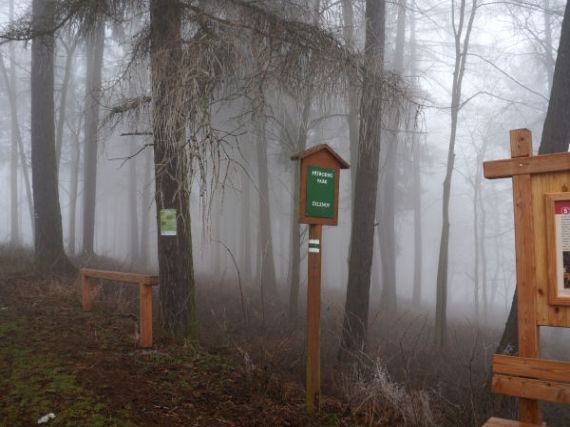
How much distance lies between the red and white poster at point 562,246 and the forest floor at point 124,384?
230cm

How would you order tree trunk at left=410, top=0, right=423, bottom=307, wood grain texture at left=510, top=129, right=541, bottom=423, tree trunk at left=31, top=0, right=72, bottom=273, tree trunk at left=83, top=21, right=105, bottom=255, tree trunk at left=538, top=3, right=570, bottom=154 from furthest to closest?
tree trunk at left=410, top=0, right=423, bottom=307, tree trunk at left=83, top=21, right=105, bottom=255, tree trunk at left=31, top=0, right=72, bottom=273, tree trunk at left=538, top=3, right=570, bottom=154, wood grain texture at left=510, top=129, right=541, bottom=423

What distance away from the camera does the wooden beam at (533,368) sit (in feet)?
12.1

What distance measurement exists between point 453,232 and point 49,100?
1958 inches

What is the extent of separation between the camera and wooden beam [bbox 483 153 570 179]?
377cm

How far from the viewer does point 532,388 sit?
3.80 m

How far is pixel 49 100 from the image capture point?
11719 mm

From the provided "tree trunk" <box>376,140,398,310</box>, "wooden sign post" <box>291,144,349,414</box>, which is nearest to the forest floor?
"wooden sign post" <box>291,144,349,414</box>

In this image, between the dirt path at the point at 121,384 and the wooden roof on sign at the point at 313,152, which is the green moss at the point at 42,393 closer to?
the dirt path at the point at 121,384

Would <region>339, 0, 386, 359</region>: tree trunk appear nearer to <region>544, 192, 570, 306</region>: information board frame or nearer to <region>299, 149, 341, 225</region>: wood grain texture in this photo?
<region>299, 149, 341, 225</region>: wood grain texture

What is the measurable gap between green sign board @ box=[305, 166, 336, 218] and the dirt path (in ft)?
6.33

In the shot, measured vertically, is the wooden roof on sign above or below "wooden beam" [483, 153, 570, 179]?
above

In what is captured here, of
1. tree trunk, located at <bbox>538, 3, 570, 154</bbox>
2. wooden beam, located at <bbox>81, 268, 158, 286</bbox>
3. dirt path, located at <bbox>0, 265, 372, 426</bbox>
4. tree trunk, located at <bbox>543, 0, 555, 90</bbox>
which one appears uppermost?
tree trunk, located at <bbox>543, 0, 555, 90</bbox>

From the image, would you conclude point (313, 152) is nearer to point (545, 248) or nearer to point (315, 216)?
point (315, 216)

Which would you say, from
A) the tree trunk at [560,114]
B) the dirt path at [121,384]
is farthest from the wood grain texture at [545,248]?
the tree trunk at [560,114]
